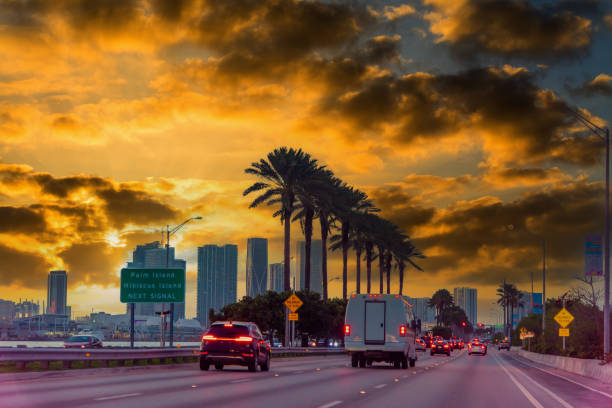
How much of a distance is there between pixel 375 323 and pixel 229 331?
8325mm

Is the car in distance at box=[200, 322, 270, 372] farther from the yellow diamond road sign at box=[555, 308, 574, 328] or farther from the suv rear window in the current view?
the yellow diamond road sign at box=[555, 308, 574, 328]

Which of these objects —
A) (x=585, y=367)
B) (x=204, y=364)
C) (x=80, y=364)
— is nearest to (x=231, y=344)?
(x=204, y=364)

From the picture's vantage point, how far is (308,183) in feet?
224

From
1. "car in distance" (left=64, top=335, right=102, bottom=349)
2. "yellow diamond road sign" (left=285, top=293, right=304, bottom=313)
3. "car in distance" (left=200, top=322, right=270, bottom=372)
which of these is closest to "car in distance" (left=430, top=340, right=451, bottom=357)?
"yellow diamond road sign" (left=285, top=293, right=304, bottom=313)

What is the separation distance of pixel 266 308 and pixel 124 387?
5439cm

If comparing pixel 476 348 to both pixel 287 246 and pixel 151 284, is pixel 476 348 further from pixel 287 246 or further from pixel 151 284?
pixel 151 284

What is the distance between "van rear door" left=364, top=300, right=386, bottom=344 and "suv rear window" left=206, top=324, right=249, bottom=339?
7.76 m

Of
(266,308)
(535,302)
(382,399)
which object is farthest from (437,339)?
(382,399)

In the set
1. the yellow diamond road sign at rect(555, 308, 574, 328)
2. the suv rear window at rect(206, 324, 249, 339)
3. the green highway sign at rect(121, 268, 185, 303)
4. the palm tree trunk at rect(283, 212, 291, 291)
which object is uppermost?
the palm tree trunk at rect(283, 212, 291, 291)

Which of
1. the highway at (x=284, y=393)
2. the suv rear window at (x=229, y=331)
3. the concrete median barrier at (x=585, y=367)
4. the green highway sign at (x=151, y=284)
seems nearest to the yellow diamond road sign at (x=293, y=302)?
the green highway sign at (x=151, y=284)

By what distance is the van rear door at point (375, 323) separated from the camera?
3509 centimetres

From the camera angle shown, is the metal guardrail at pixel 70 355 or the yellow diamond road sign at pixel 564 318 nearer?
the metal guardrail at pixel 70 355

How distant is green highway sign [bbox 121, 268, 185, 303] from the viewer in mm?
51250

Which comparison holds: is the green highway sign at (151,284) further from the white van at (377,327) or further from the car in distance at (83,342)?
the white van at (377,327)
